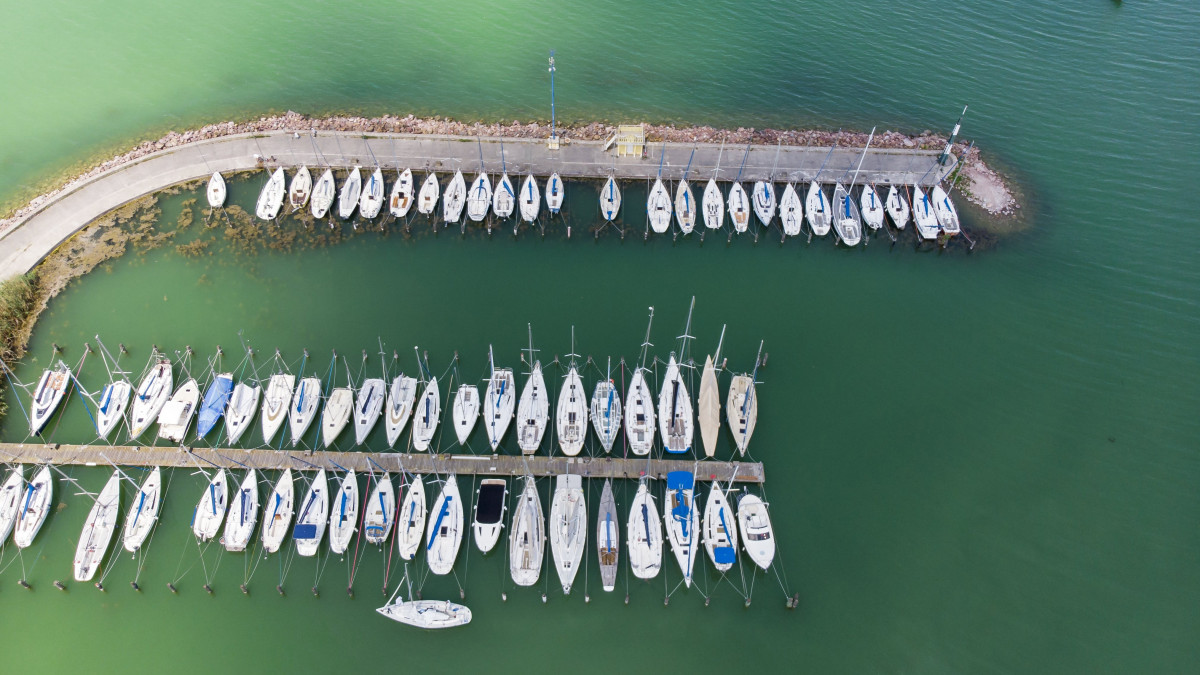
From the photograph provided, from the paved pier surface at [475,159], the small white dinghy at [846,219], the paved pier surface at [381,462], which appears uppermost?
the paved pier surface at [475,159]

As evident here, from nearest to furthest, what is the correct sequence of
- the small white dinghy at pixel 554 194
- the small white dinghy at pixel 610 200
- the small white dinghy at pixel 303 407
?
the small white dinghy at pixel 303 407, the small white dinghy at pixel 610 200, the small white dinghy at pixel 554 194

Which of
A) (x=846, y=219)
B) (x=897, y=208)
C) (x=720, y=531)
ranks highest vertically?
(x=897, y=208)

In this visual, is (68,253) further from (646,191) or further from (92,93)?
(646,191)

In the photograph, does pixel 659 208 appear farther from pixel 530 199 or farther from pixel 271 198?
pixel 271 198

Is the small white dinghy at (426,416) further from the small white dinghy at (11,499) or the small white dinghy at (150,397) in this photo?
the small white dinghy at (11,499)

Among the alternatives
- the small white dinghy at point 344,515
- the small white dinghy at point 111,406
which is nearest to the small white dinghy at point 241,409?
the small white dinghy at point 111,406

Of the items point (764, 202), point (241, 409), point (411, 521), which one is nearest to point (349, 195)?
point (241, 409)

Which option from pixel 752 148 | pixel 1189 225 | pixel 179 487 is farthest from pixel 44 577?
pixel 1189 225
